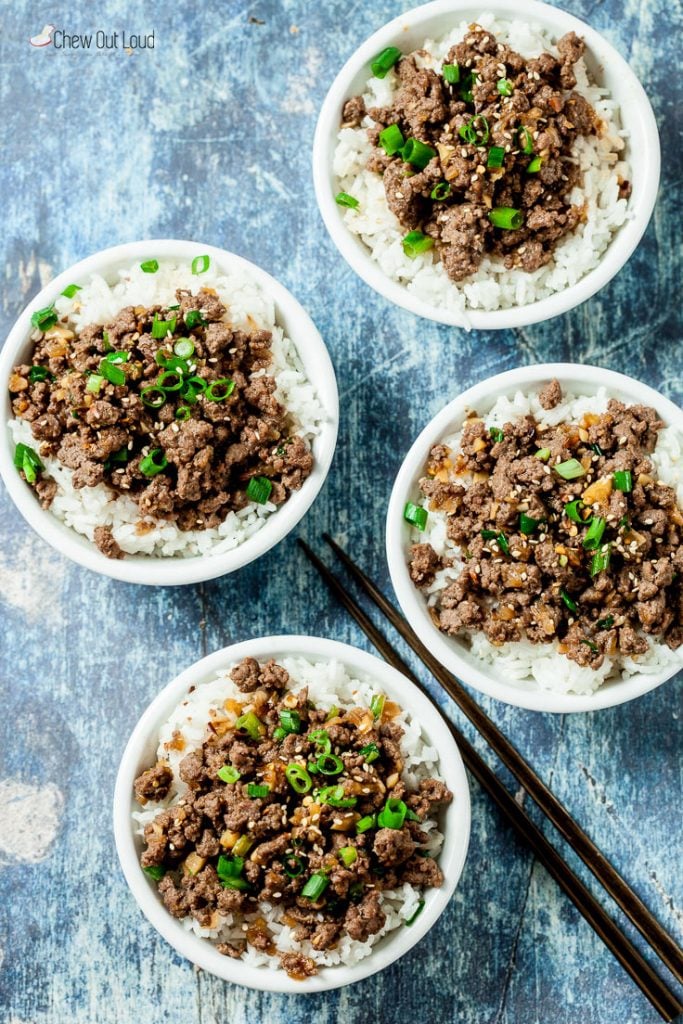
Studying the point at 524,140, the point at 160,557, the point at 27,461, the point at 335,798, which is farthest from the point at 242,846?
the point at 524,140

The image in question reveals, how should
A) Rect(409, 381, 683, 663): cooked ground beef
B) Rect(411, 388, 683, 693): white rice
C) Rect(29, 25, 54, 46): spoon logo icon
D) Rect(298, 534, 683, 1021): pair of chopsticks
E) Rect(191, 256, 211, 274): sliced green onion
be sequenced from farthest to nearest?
1. Rect(29, 25, 54, 46): spoon logo icon
2. Rect(298, 534, 683, 1021): pair of chopsticks
3. Rect(191, 256, 211, 274): sliced green onion
4. Rect(411, 388, 683, 693): white rice
5. Rect(409, 381, 683, 663): cooked ground beef

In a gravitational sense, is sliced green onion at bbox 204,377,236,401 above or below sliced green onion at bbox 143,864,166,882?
above

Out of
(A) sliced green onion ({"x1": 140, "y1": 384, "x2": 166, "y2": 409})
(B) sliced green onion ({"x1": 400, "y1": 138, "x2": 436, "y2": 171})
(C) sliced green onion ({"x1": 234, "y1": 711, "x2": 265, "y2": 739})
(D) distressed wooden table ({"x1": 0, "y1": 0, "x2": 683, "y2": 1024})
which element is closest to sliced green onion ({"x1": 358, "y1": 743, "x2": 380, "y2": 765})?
(C) sliced green onion ({"x1": 234, "y1": 711, "x2": 265, "y2": 739})

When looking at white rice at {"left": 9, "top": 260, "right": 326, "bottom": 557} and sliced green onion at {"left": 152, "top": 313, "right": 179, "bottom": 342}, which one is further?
white rice at {"left": 9, "top": 260, "right": 326, "bottom": 557}

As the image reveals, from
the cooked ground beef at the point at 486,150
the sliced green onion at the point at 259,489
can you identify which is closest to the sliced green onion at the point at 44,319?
the sliced green onion at the point at 259,489

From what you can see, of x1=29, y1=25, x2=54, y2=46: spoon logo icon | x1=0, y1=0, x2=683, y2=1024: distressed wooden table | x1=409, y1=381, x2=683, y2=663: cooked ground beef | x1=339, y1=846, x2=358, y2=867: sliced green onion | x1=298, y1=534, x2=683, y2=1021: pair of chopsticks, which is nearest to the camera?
x1=339, y1=846, x2=358, y2=867: sliced green onion

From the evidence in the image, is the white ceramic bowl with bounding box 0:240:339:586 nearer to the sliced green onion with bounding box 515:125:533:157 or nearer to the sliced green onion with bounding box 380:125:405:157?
the sliced green onion with bounding box 380:125:405:157
